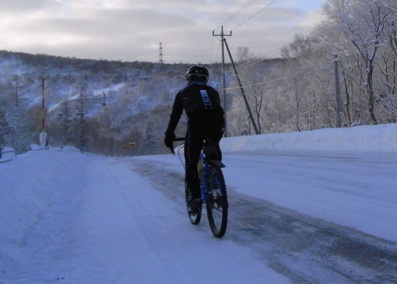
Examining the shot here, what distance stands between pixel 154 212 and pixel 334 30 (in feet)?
143

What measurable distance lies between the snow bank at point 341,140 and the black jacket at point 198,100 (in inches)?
494

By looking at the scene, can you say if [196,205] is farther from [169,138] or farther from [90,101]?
[90,101]

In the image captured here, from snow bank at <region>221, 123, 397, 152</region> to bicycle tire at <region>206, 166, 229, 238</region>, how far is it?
1257 centimetres

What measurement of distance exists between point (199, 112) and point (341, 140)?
52.0ft

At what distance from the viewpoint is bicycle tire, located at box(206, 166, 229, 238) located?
15.8 feet

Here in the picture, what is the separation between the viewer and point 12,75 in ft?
555

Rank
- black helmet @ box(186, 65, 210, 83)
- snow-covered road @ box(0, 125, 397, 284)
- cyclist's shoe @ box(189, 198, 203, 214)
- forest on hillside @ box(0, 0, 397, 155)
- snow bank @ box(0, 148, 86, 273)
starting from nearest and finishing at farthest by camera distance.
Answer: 1. snow-covered road @ box(0, 125, 397, 284)
2. snow bank @ box(0, 148, 86, 273)
3. black helmet @ box(186, 65, 210, 83)
4. cyclist's shoe @ box(189, 198, 203, 214)
5. forest on hillside @ box(0, 0, 397, 155)

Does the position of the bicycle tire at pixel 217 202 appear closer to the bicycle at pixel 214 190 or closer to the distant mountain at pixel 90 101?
the bicycle at pixel 214 190

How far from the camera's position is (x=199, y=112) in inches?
201

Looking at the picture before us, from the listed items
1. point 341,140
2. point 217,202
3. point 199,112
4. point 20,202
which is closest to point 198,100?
point 199,112

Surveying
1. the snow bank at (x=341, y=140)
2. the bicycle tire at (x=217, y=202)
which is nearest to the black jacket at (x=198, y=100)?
the bicycle tire at (x=217, y=202)

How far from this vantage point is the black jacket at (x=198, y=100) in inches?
201

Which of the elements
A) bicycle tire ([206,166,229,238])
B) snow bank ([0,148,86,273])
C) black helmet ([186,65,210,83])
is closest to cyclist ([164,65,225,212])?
black helmet ([186,65,210,83])

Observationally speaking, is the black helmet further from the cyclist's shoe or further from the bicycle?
the cyclist's shoe
